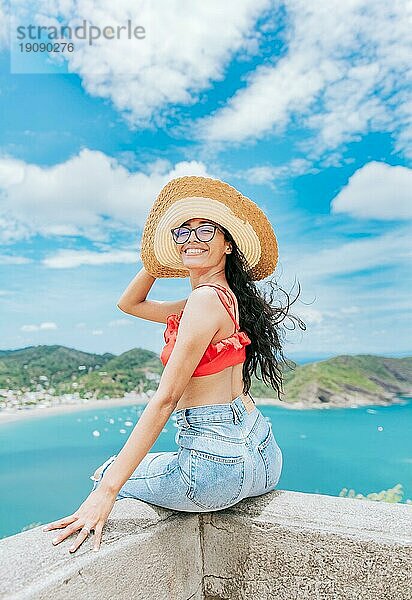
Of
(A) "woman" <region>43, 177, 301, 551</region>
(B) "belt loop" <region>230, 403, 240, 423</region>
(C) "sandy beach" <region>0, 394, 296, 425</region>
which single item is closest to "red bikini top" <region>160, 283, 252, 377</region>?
(A) "woman" <region>43, 177, 301, 551</region>

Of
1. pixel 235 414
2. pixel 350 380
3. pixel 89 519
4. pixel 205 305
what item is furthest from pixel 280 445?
pixel 89 519

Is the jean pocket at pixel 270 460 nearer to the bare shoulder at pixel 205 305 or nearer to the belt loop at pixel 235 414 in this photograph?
the belt loop at pixel 235 414

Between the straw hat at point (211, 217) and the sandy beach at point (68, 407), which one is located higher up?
the sandy beach at point (68, 407)

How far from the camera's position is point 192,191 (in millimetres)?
1909

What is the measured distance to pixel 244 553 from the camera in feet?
5.78

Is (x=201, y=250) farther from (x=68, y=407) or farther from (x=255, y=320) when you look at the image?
(x=68, y=407)

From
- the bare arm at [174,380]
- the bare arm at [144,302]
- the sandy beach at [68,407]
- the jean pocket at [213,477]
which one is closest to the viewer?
the bare arm at [174,380]

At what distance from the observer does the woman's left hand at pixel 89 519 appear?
1.48m

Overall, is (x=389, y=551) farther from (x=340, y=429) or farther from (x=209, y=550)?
(x=340, y=429)

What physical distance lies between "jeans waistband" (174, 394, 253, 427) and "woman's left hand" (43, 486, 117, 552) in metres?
0.28

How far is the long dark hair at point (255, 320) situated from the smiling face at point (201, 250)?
0.13ft

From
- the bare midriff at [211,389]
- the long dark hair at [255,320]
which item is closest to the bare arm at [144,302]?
the long dark hair at [255,320]

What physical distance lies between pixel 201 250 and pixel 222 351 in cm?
30

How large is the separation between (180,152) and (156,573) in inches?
600
